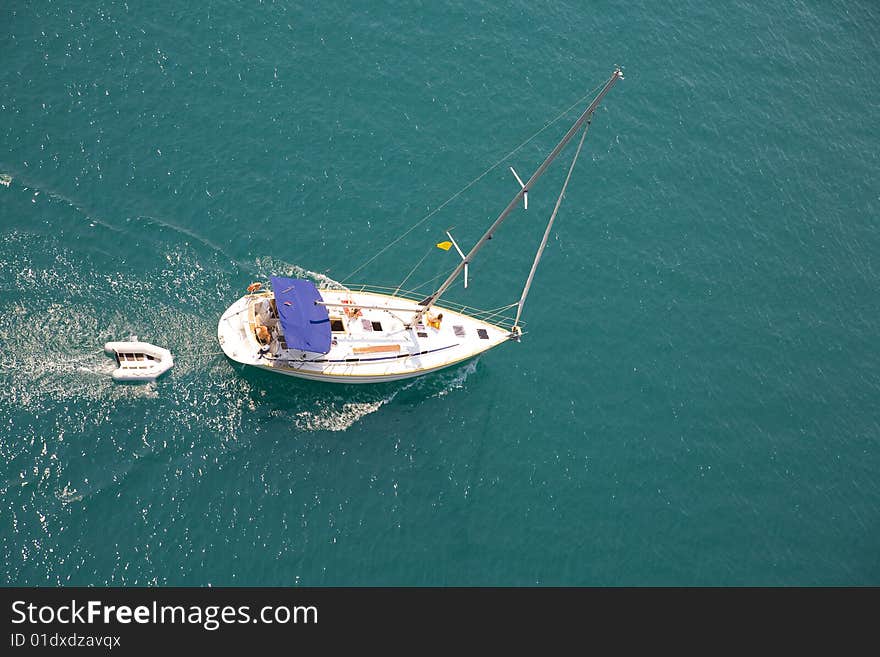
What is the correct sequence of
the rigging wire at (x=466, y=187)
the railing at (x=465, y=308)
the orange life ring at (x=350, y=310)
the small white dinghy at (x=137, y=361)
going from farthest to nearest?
1. the rigging wire at (x=466, y=187)
2. the railing at (x=465, y=308)
3. the orange life ring at (x=350, y=310)
4. the small white dinghy at (x=137, y=361)

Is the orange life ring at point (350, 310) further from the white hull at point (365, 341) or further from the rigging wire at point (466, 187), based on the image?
the rigging wire at point (466, 187)

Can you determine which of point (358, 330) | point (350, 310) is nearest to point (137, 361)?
point (350, 310)

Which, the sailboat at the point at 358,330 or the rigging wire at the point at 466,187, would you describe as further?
the rigging wire at the point at 466,187

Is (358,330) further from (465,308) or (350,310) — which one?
(465,308)

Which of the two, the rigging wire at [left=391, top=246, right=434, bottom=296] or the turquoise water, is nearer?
the turquoise water

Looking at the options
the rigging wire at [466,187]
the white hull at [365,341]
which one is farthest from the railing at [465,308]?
the rigging wire at [466,187]

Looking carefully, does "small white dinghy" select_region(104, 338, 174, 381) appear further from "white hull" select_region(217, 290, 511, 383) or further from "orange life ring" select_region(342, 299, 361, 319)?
"orange life ring" select_region(342, 299, 361, 319)

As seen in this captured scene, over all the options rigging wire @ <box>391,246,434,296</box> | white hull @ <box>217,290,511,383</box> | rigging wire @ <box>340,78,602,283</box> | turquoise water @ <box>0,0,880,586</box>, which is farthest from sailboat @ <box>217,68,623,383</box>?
rigging wire @ <box>340,78,602,283</box>
